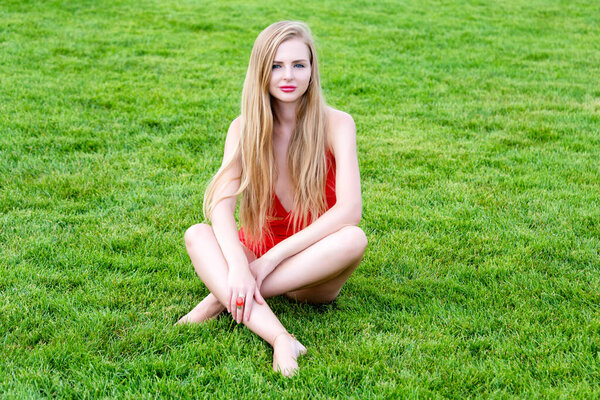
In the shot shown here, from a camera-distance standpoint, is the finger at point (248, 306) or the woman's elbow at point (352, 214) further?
the woman's elbow at point (352, 214)

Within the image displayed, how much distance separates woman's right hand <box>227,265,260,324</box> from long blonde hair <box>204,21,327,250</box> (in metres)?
0.51

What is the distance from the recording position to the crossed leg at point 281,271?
3012 mm

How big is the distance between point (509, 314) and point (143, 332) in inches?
75.1

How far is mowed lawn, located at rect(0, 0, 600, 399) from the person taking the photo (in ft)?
9.43

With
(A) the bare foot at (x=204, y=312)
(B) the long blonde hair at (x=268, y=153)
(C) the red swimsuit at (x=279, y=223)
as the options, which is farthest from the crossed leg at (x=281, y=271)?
(C) the red swimsuit at (x=279, y=223)

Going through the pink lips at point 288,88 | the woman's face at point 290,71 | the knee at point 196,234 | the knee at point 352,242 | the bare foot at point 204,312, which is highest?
the woman's face at point 290,71

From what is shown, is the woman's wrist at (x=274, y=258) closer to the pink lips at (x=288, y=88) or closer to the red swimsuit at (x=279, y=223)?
the red swimsuit at (x=279, y=223)

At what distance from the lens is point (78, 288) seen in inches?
142

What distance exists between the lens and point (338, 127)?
3.48 m

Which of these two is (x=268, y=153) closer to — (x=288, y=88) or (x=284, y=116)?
(x=284, y=116)

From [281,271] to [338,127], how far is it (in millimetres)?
878

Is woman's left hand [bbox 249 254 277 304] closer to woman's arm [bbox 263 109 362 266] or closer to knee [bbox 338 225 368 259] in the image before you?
woman's arm [bbox 263 109 362 266]

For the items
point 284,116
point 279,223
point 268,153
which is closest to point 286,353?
point 279,223

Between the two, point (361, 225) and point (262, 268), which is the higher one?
point (262, 268)
